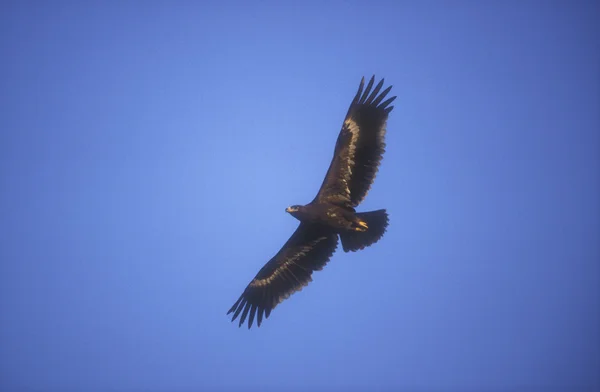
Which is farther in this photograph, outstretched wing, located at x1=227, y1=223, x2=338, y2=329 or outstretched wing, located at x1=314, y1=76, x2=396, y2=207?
outstretched wing, located at x1=227, y1=223, x2=338, y2=329

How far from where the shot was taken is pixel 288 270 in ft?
32.9

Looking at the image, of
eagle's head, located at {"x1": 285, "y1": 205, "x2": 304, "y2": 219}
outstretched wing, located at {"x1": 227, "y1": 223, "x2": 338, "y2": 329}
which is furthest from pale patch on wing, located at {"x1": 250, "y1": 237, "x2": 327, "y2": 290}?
eagle's head, located at {"x1": 285, "y1": 205, "x2": 304, "y2": 219}

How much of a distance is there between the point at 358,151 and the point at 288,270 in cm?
326

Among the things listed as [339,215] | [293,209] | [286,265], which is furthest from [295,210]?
[286,265]

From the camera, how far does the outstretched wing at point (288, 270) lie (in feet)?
31.8

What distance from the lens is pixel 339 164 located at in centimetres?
908

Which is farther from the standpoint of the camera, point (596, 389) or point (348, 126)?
point (596, 389)

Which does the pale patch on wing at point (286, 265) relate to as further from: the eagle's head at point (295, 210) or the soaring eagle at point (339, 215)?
the eagle's head at point (295, 210)

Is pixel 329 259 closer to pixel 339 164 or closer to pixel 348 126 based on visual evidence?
pixel 339 164

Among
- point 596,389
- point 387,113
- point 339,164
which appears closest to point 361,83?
point 387,113

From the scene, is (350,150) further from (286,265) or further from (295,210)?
(286,265)

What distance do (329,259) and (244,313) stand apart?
7.54 ft

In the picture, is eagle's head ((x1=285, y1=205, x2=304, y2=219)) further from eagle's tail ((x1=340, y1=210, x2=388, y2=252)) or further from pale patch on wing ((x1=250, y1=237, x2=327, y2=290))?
eagle's tail ((x1=340, y1=210, x2=388, y2=252))

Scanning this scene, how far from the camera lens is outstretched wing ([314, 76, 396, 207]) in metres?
8.77
